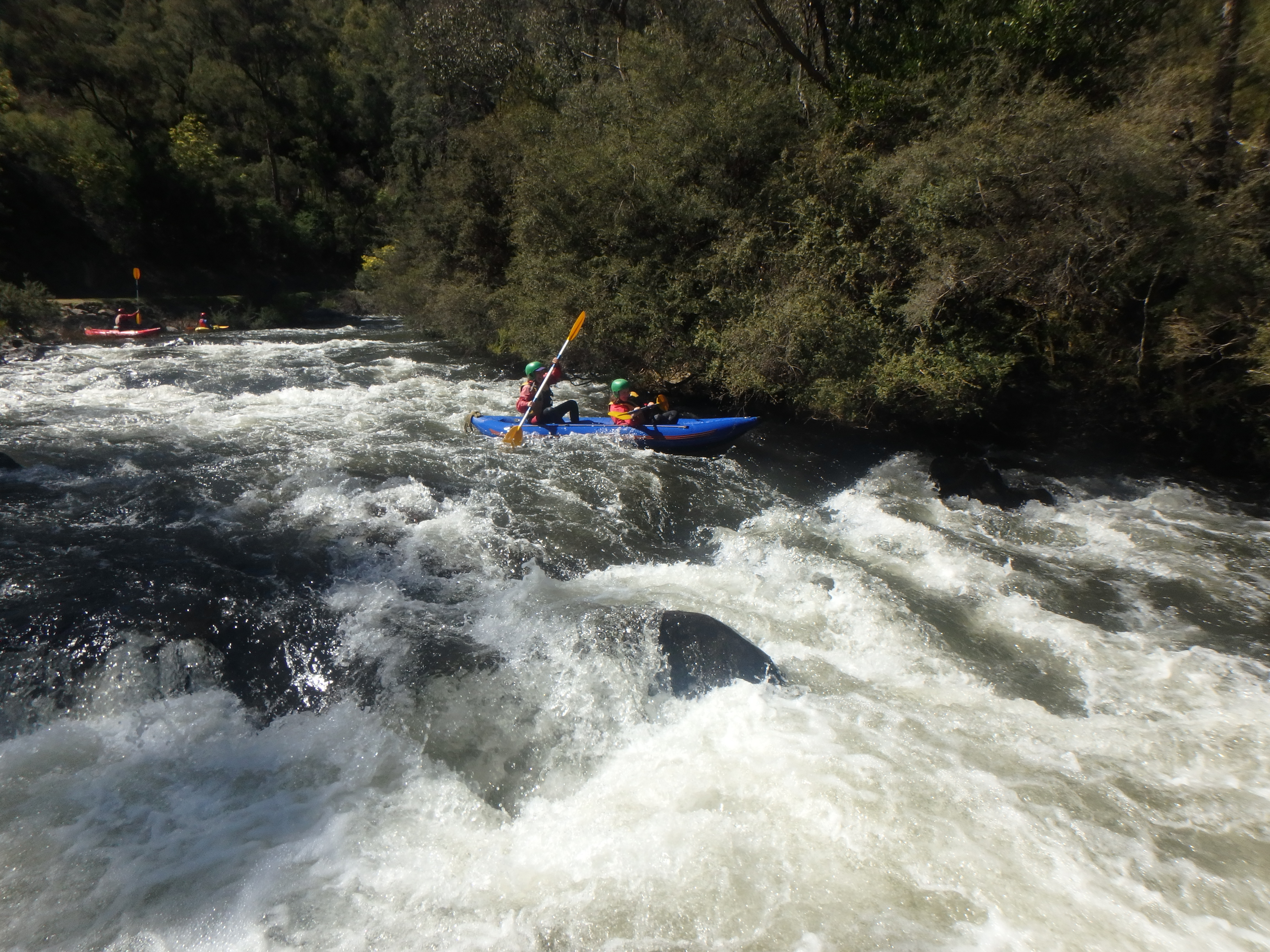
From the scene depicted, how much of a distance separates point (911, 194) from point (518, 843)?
8.23 metres

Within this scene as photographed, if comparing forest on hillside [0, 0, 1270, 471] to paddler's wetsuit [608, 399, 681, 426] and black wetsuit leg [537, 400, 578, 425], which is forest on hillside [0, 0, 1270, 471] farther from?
black wetsuit leg [537, 400, 578, 425]

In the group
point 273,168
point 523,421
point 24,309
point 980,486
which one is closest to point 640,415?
point 523,421

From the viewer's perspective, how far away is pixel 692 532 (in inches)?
264

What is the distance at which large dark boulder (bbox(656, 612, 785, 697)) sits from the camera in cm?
439

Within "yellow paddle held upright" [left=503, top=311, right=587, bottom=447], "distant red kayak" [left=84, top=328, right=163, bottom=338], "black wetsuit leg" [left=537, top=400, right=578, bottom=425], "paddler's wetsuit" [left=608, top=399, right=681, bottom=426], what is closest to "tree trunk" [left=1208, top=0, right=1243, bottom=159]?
"paddler's wetsuit" [left=608, top=399, right=681, bottom=426]

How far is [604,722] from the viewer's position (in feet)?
13.6

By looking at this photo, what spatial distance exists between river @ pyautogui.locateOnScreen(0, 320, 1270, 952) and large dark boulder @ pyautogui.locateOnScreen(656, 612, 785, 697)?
121 millimetres

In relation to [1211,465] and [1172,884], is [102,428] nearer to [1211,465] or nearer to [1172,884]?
[1172,884]

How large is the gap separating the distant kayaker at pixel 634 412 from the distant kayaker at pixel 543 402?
2.00 ft

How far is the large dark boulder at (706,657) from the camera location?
439 cm

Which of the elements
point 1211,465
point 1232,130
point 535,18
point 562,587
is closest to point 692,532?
point 562,587

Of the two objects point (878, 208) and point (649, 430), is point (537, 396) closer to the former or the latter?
point (649, 430)

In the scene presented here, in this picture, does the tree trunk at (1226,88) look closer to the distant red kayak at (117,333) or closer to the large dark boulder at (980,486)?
the large dark boulder at (980,486)

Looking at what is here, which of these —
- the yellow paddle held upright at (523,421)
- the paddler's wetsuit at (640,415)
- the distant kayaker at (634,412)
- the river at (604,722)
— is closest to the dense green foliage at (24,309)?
the river at (604,722)
